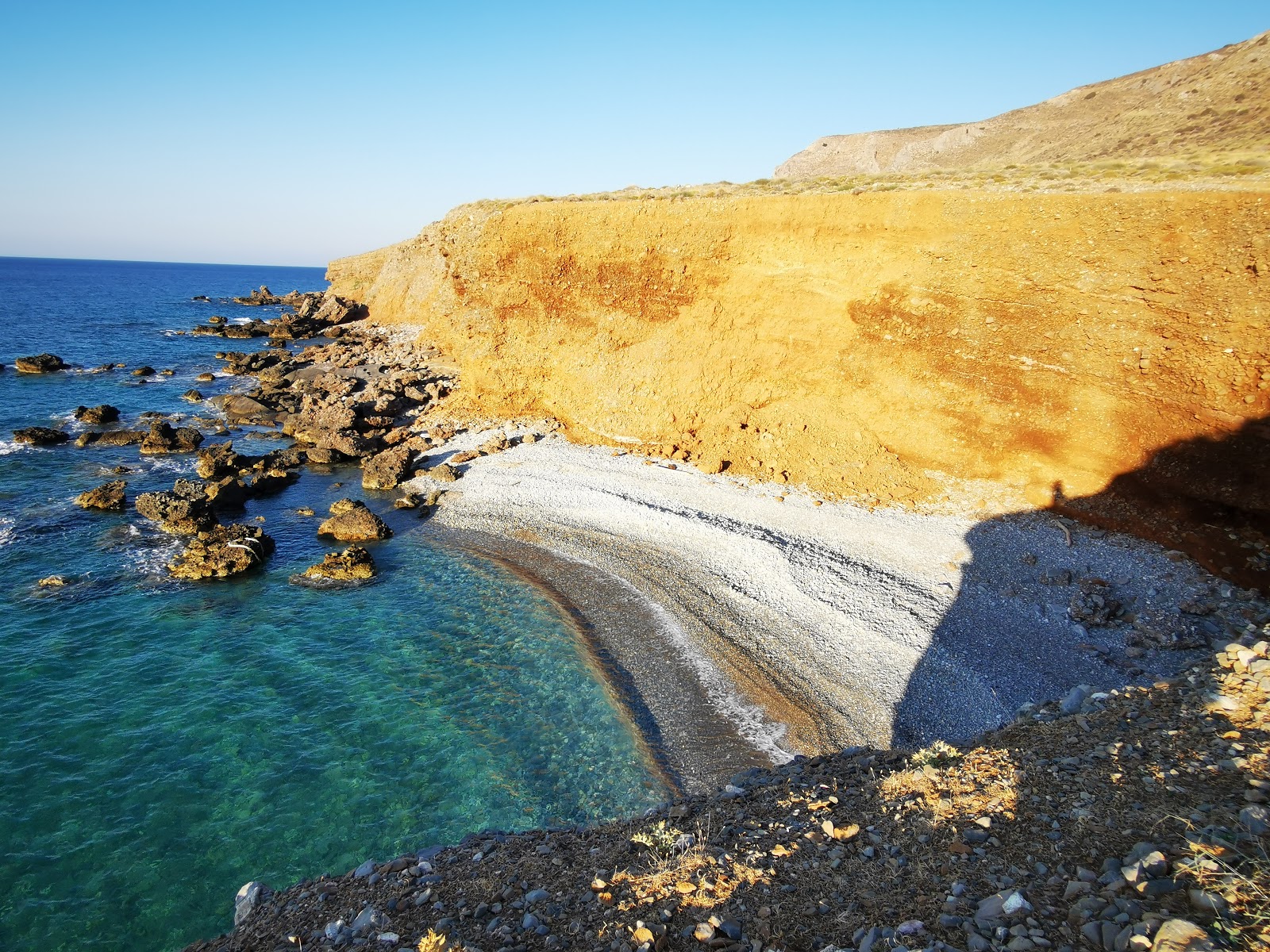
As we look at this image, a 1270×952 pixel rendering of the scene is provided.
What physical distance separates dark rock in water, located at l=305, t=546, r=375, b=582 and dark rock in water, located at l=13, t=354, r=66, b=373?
1646 inches

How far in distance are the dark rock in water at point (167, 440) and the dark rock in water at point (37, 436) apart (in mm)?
4113

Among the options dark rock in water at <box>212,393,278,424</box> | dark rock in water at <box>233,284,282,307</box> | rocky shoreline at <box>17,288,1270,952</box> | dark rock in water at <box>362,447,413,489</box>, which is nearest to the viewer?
rocky shoreline at <box>17,288,1270,952</box>

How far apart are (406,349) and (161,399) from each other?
15.1m

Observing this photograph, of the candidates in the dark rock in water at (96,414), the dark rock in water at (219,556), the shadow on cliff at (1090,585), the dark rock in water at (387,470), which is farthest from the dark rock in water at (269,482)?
the shadow on cliff at (1090,585)

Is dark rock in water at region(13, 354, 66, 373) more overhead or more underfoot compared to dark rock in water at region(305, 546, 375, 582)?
more overhead

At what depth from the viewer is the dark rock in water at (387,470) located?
81.5 ft

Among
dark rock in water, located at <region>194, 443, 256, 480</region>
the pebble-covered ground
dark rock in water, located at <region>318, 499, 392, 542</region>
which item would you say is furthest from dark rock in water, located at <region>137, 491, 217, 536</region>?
the pebble-covered ground

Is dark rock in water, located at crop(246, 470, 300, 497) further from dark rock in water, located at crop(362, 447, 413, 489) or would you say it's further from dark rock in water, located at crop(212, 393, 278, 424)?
dark rock in water, located at crop(212, 393, 278, 424)

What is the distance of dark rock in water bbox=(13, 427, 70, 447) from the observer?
28.8 metres

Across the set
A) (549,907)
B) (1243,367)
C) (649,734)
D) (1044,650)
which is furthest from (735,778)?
(1243,367)

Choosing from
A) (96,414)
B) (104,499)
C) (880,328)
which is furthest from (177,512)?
(880,328)

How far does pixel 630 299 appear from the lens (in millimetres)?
25250

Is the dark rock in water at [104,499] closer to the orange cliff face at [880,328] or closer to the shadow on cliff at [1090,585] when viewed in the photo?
the orange cliff face at [880,328]

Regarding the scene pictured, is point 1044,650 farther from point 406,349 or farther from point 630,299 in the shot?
point 406,349
